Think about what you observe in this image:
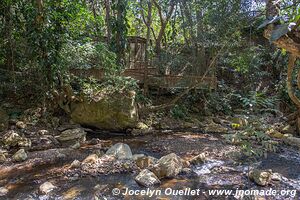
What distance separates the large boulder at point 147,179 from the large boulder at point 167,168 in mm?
146

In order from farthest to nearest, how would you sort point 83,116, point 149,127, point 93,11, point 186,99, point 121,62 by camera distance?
point 93,11, point 186,99, point 121,62, point 149,127, point 83,116

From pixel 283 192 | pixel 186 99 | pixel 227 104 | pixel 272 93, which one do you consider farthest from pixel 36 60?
pixel 272 93

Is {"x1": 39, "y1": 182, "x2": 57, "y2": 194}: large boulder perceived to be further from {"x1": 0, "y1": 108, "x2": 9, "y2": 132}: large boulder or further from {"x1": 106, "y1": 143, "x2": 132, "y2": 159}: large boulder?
{"x1": 0, "y1": 108, "x2": 9, "y2": 132}: large boulder

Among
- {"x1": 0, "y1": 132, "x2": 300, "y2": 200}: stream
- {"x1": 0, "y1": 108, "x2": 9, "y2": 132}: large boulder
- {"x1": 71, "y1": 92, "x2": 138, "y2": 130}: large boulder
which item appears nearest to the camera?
{"x1": 0, "y1": 132, "x2": 300, "y2": 200}: stream

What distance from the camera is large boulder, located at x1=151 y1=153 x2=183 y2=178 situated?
→ 12.1ft

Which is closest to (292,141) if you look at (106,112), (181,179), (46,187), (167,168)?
(181,179)

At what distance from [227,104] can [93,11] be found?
711 centimetres

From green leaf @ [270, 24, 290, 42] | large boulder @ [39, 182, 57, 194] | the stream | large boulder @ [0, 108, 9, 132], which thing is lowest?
the stream

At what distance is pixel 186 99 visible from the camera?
9.11 meters

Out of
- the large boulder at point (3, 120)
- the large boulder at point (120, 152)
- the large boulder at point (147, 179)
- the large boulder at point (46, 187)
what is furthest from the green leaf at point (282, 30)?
the large boulder at point (3, 120)

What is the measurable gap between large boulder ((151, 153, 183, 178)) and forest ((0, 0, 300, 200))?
0.05ft

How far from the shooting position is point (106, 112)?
6750mm

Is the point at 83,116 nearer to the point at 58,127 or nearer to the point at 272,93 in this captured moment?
the point at 58,127

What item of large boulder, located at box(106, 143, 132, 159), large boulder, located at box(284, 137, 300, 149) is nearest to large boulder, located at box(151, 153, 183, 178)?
large boulder, located at box(106, 143, 132, 159)
